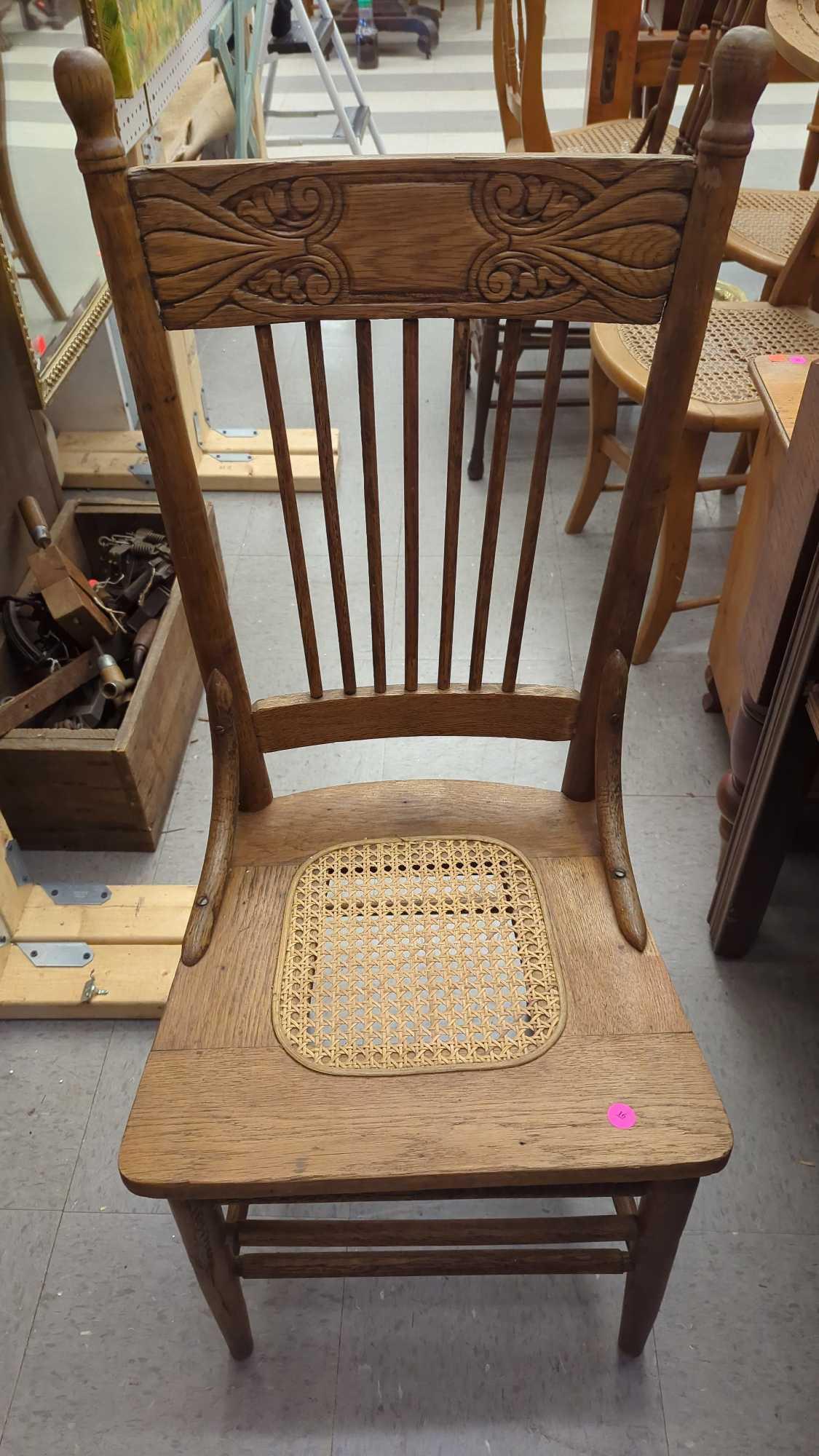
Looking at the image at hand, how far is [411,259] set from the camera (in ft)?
2.55

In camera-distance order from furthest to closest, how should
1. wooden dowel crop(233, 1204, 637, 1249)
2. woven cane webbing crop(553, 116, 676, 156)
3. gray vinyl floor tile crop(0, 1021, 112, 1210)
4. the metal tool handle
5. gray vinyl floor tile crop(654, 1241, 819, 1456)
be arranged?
woven cane webbing crop(553, 116, 676, 156)
the metal tool handle
gray vinyl floor tile crop(0, 1021, 112, 1210)
gray vinyl floor tile crop(654, 1241, 819, 1456)
wooden dowel crop(233, 1204, 637, 1249)

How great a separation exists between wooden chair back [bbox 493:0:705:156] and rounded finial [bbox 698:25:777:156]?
3.78ft

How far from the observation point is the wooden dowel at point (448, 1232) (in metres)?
0.93

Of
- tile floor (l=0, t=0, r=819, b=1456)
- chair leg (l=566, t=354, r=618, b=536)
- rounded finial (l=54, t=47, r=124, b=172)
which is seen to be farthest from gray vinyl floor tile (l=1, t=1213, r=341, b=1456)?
chair leg (l=566, t=354, r=618, b=536)

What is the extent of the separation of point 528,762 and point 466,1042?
93 cm

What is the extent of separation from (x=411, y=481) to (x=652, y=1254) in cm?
75

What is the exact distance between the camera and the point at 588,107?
2633 mm

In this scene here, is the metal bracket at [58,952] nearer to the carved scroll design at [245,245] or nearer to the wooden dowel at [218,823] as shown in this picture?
the wooden dowel at [218,823]

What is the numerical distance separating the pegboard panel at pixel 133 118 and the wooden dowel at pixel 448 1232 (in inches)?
62.8

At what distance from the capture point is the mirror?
58.9 inches

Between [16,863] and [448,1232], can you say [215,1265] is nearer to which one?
[448,1232]

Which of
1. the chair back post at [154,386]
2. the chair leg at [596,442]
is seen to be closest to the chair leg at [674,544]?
the chair leg at [596,442]

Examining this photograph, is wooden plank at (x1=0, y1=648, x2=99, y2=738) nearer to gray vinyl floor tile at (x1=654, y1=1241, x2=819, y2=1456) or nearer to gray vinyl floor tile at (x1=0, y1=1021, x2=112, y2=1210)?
gray vinyl floor tile at (x1=0, y1=1021, x2=112, y2=1210)

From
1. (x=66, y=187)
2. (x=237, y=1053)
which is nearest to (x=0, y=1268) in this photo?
(x=237, y=1053)
